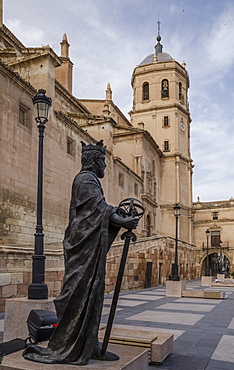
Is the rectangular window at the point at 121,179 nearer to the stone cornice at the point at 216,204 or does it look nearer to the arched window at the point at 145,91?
the arched window at the point at 145,91

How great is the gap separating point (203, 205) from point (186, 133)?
13142 mm

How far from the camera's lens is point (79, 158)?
71.9 ft

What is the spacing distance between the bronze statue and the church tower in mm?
43524

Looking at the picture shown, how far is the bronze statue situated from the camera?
3.26 meters

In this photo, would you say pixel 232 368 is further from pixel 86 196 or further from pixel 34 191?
pixel 34 191

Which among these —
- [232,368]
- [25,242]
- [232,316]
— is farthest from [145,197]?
[232,368]

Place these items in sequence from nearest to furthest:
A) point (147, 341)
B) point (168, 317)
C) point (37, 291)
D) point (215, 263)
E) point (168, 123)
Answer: point (147, 341) < point (37, 291) < point (168, 317) < point (168, 123) < point (215, 263)

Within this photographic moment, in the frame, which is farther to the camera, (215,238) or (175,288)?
(215,238)

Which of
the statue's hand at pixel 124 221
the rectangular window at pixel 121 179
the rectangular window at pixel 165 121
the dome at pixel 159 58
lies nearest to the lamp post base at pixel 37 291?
the statue's hand at pixel 124 221

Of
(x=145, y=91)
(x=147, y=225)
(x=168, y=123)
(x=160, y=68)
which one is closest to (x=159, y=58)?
(x=160, y=68)

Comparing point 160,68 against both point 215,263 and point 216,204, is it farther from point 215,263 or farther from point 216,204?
point 215,263

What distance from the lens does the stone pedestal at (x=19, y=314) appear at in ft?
19.4

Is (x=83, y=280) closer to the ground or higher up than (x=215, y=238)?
higher up

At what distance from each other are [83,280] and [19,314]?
3171 millimetres
